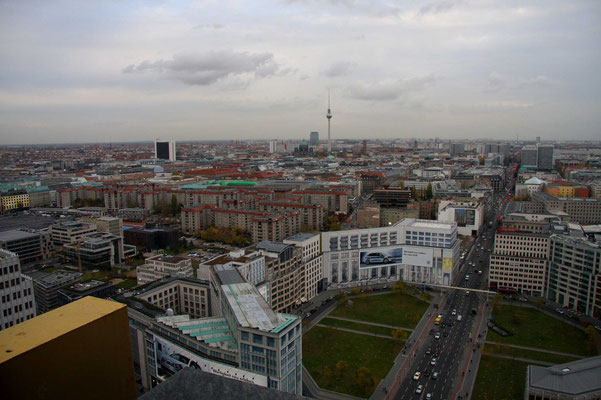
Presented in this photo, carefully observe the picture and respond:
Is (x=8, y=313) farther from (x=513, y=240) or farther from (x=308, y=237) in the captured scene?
(x=513, y=240)

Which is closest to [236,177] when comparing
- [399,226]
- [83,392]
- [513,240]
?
[399,226]

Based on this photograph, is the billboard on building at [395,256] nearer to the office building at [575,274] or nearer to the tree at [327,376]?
the office building at [575,274]

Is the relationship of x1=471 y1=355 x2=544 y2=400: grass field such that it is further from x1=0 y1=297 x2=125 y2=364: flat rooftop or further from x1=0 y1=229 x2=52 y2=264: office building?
x1=0 y1=229 x2=52 y2=264: office building

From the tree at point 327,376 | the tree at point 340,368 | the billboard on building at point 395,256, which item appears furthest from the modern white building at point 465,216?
the tree at point 327,376

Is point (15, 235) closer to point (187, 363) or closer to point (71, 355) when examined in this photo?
point (187, 363)

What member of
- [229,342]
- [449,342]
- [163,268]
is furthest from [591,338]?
[163,268]
